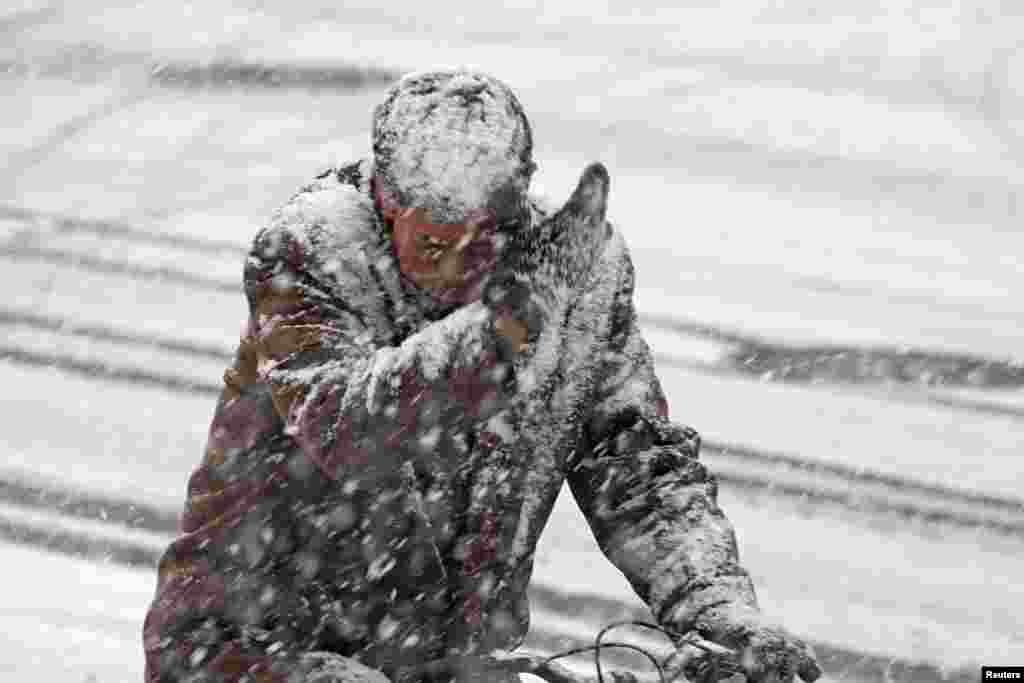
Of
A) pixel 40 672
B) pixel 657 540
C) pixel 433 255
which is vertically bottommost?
pixel 40 672

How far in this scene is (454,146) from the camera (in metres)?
2.42

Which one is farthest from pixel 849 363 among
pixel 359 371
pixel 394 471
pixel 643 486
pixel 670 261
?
pixel 359 371

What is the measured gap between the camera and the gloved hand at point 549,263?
7.99 feet

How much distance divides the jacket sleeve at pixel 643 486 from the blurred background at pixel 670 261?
3.14m

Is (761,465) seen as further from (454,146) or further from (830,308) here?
(454,146)

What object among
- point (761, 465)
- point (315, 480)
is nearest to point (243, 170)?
point (761, 465)

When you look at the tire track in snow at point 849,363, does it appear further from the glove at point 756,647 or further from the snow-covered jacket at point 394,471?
the glove at point 756,647

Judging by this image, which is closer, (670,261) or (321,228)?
(321,228)

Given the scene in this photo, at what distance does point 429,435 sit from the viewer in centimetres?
244

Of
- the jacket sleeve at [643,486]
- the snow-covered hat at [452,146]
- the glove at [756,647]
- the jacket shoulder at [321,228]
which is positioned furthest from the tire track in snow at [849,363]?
the snow-covered hat at [452,146]

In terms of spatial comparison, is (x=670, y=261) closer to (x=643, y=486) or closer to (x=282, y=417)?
(x=643, y=486)

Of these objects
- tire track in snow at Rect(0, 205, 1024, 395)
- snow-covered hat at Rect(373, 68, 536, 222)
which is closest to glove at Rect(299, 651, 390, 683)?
snow-covered hat at Rect(373, 68, 536, 222)

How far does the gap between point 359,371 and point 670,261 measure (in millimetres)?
6449

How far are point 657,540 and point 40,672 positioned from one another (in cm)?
335
